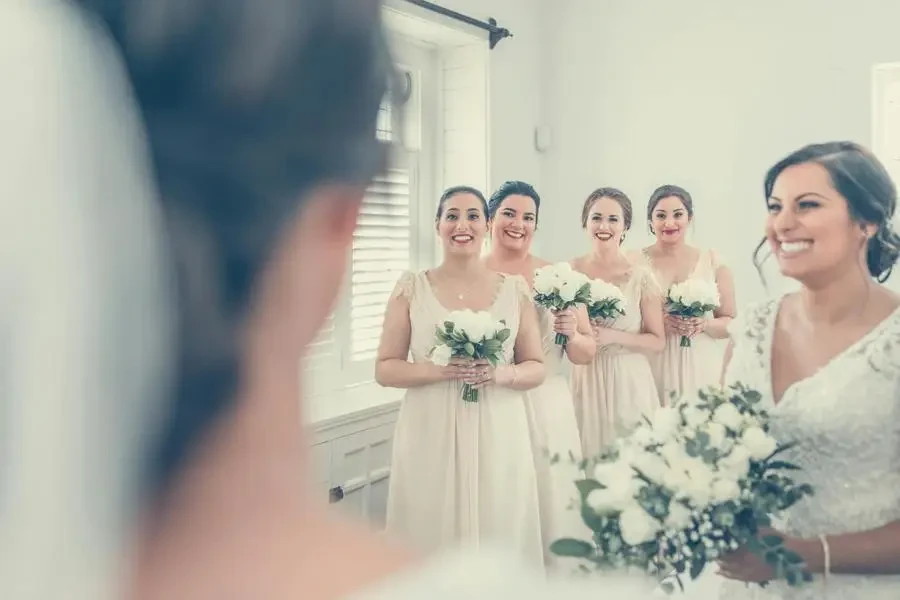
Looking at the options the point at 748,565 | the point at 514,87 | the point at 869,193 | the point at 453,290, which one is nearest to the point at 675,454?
the point at 748,565

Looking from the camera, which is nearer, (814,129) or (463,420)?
(814,129)

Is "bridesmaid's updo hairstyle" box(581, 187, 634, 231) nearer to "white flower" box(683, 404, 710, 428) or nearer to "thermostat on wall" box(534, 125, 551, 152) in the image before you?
"thermostat on wall" box(534, 125, 551, 152)

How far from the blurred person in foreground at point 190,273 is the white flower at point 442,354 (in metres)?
1.19

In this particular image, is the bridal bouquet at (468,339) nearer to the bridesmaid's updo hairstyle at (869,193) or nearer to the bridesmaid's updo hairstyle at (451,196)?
the bridesmaid's updo hairstyle at (451,196)

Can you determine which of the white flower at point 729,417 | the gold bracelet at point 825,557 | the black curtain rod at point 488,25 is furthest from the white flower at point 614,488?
the black curtain rod at point 488,25

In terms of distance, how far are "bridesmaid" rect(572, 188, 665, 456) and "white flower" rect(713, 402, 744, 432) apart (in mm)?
528

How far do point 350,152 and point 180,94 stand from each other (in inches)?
1.9

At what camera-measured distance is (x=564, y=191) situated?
1.67 m

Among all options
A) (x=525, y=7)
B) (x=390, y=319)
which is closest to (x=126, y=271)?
(x=390, y=319)

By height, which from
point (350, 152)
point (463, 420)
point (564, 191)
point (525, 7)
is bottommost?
point (463, 420)

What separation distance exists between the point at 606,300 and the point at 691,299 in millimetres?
Result: 171

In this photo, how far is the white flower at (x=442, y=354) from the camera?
144cm

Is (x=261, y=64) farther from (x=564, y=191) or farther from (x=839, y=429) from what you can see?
(x=564, y=191)

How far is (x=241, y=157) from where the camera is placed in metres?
0.22
